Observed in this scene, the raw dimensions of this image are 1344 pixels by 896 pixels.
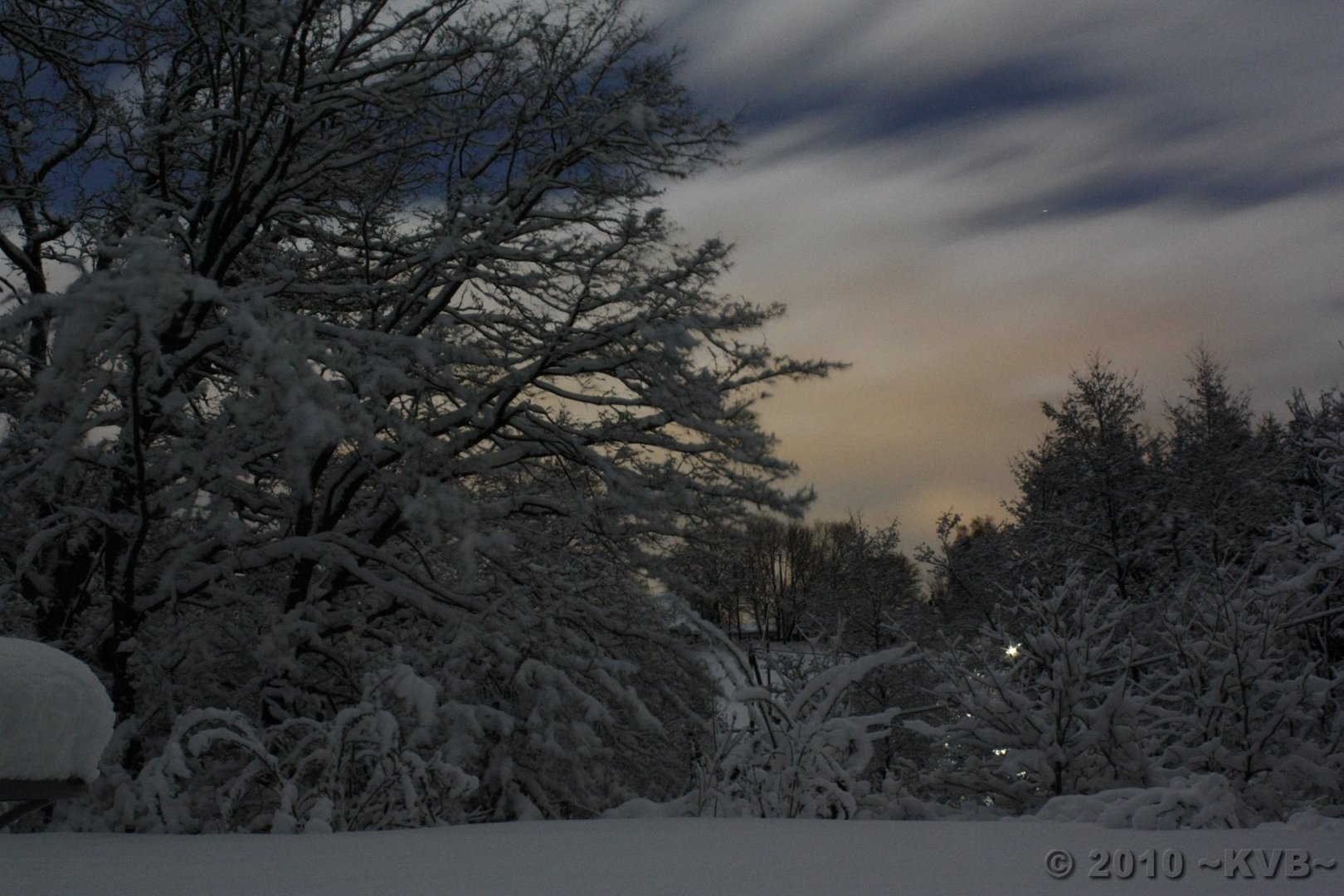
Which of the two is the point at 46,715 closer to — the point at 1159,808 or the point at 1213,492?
the point at 1159,808

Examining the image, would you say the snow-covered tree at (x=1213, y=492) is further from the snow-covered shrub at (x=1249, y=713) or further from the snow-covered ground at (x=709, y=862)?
the snow-covered ground at (x=709, y=862)

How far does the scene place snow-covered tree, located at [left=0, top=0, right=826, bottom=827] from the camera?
256 inches

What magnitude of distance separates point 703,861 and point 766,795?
2.25 m

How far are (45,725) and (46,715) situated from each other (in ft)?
0.05

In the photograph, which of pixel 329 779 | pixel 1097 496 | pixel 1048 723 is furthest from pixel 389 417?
pixel 1097 496

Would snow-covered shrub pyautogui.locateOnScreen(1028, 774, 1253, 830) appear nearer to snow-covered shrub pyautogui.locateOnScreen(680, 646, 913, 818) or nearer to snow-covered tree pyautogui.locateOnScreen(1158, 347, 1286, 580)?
snow-covered shrub pyautogui.locateOnScreen(680, 646, 913, 818)

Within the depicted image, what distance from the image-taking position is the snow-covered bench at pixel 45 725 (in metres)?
1.61

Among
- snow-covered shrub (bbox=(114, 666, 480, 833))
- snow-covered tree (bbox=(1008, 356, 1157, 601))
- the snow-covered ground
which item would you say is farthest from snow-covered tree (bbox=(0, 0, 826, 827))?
snow-covered tree (bbox=(1008, 356, 1157, 601))

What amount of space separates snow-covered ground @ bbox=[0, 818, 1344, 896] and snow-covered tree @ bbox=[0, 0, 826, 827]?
2.49 meters

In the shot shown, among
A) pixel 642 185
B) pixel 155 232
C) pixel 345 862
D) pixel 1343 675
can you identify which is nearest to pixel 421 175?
pixel 642 185

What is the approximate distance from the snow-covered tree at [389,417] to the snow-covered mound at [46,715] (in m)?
3.93

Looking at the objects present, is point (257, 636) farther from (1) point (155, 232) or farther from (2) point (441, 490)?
(1) point (155, 232)

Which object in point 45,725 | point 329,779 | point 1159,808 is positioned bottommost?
point 1159,808

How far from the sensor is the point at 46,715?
1653 millimetres
